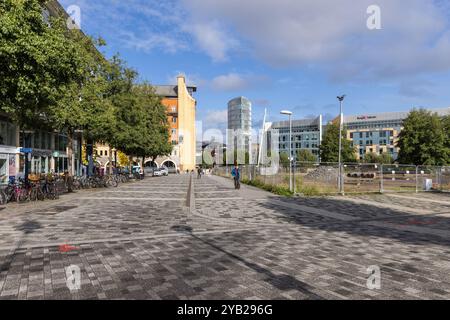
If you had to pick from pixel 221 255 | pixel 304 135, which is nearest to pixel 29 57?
pixel 221 255

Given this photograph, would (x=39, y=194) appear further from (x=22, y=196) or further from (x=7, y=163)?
(x=7, y=163)

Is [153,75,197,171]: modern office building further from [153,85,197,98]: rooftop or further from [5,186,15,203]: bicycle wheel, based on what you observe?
[5,186,15,203]: bicycle wheel

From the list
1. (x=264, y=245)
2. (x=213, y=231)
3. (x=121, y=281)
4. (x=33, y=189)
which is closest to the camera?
(x=121, y=281)

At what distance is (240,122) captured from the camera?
607ft

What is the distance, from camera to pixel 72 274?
548 cm

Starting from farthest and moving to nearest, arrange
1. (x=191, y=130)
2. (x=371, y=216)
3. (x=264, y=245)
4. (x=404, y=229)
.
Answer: (x=191, y=130)
(x=371, y=216)
(x=404, y=229)
(x=264, y=245)

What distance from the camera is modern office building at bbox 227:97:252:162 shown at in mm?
169000

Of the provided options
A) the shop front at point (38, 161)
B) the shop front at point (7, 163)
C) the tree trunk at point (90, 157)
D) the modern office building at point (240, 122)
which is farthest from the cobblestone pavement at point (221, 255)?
the modern office building at point (240, 122)

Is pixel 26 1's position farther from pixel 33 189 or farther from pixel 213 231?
pixel 213 231

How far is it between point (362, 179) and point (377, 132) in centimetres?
11039
